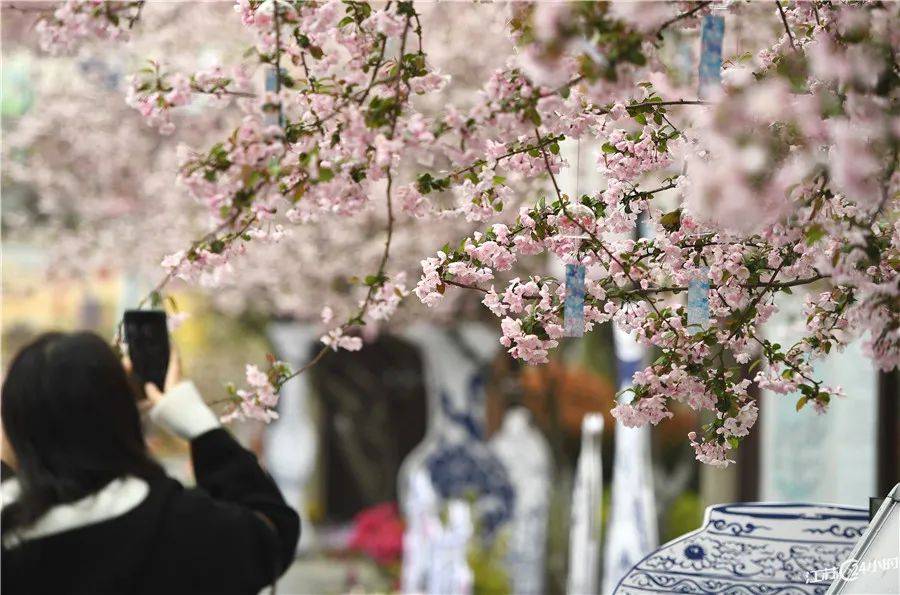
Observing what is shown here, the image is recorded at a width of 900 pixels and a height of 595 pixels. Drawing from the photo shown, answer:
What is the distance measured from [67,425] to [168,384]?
0.26 meters

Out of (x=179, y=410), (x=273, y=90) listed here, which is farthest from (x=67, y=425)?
(x=273, y=90)

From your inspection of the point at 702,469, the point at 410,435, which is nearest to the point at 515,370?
the point at 702,469

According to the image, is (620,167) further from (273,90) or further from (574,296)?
(273,90)

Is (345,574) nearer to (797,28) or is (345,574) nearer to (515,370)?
(515,370)

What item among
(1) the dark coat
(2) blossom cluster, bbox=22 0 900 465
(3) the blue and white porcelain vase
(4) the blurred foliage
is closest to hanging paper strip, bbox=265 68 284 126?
(2) blossom cluster, bbox=22 0 900 465

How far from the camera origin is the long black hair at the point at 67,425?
1981 mm

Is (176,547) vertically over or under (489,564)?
over

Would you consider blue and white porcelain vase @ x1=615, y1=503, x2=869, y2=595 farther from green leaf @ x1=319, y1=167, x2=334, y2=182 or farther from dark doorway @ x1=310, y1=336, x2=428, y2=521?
dark doorway @ x1=310, y1=336, x2=428, y2=521

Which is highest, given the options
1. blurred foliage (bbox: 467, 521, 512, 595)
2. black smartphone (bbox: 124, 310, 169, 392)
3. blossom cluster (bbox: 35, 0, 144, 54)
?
blossom cluster (bbox: 35, 0, 144, 54)

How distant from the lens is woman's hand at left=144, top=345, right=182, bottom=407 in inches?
87.7

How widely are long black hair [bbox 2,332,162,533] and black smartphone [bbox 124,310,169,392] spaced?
0.16 m

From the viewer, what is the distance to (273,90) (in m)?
1.88

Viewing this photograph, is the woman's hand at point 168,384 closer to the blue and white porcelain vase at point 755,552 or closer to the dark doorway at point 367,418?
the blue and white porcelain vase at point 755,552

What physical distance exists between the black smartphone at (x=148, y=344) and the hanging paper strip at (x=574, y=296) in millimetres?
680
